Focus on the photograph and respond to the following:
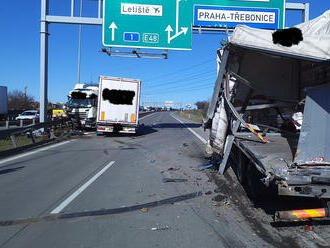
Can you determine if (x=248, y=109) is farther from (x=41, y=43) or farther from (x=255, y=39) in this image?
(x=41, y=43)

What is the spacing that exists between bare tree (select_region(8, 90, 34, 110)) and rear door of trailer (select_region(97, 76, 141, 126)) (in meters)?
51.9

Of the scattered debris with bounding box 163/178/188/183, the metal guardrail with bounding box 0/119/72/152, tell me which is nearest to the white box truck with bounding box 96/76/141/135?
the metal guardrail with bounding box 0/119/72/152

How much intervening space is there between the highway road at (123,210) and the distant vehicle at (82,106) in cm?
1319

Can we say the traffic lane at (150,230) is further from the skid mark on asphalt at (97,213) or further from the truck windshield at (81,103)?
the truck windshield at (81,103)

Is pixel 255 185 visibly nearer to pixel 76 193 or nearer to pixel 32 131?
pixel 76 193

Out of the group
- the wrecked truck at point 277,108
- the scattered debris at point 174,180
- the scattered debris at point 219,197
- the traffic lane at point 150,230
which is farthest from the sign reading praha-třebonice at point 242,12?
the traffic lane at point 150,230

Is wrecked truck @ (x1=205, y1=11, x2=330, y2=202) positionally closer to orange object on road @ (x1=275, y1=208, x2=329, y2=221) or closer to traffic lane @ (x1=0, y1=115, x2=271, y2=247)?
orange object on road @ (x1=275, y1=208, x2=329, y2=221)

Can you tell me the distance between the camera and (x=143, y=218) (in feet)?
17.6

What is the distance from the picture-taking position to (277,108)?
352 inches

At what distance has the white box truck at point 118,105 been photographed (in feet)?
64.4

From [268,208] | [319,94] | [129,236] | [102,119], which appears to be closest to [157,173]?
[268,208]

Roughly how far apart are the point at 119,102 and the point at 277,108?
12.6m

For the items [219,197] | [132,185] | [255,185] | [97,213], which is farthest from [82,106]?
[255,185]

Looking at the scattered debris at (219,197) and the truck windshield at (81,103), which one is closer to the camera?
the scattered debris at (219,197)
